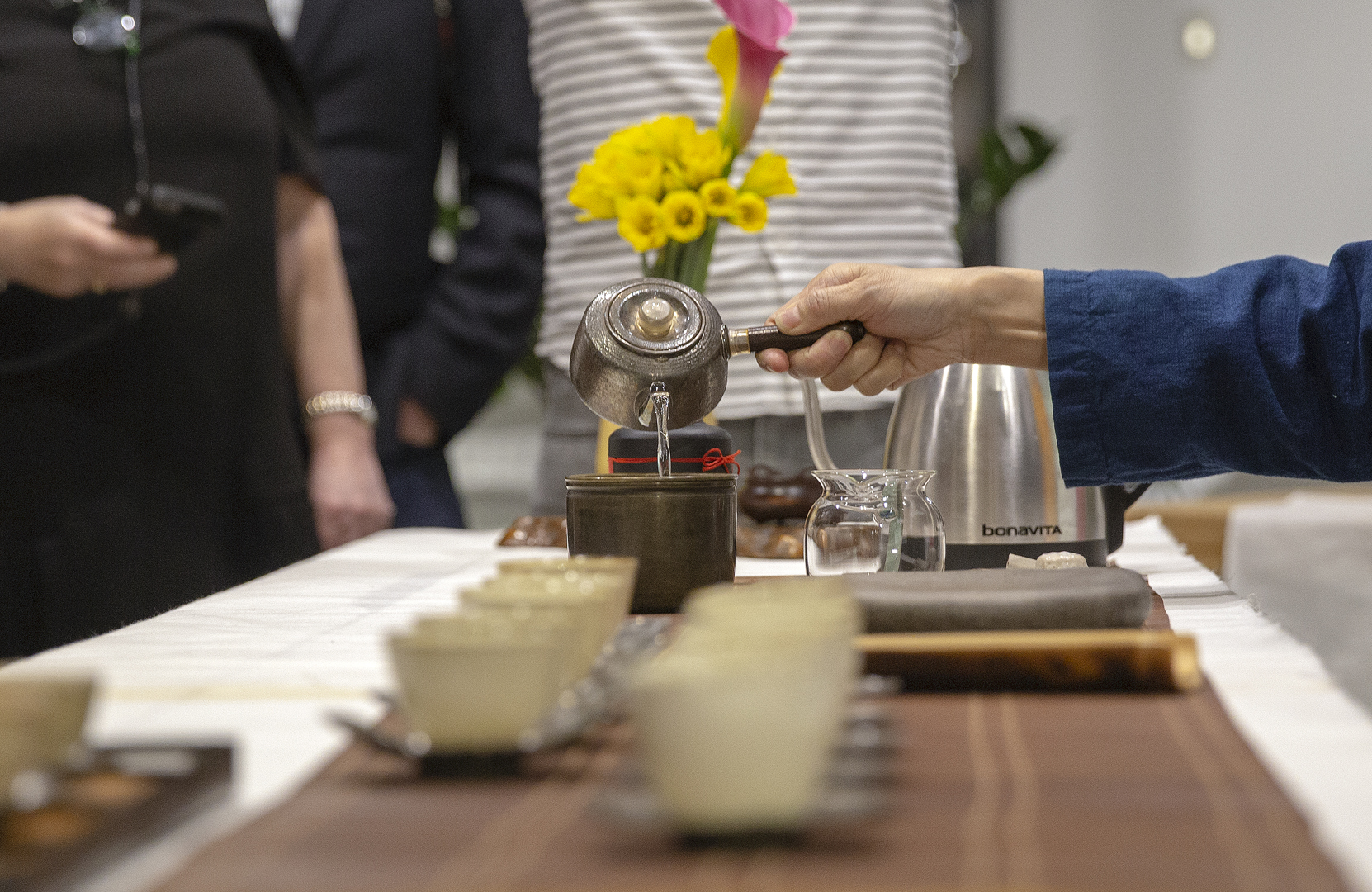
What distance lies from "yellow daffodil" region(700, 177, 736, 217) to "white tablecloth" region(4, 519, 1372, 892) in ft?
1.15

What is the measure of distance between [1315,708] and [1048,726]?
15 centimetres

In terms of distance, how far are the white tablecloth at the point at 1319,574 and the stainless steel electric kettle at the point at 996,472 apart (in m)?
0.77

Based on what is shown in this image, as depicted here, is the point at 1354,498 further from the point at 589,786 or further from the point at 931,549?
the point at 589,786

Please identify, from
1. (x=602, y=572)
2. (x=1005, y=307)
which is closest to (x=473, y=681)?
(x=602, y=572)

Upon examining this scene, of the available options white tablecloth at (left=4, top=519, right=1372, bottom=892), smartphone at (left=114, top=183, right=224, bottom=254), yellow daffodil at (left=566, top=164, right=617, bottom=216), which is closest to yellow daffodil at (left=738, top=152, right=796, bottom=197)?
yellow daffodil at (left=566, top=164, right=617, bottom=216)

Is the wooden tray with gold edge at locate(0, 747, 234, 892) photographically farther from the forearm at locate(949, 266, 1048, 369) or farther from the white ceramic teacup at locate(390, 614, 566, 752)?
the forearm at locate(949, 266, 1048, 369)

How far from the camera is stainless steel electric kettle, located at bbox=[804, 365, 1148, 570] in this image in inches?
43.9

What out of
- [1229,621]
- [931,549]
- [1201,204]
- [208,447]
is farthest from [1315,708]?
[1201,204]

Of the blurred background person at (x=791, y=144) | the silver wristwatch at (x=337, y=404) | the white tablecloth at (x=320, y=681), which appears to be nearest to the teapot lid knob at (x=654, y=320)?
the white tablecloth at (x=320, y=681)

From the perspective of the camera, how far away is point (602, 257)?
1822mm

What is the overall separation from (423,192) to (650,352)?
1422 mm

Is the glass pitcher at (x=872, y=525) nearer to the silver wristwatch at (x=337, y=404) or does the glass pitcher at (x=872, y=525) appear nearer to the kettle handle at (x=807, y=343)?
the kettle handle at (x=807, y=343)

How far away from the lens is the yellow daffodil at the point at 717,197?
128cm

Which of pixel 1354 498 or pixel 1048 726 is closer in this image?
pixel 1048 726
